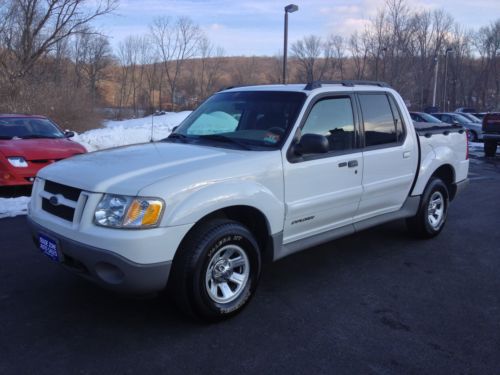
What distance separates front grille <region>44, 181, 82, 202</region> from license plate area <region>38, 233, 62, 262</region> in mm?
339

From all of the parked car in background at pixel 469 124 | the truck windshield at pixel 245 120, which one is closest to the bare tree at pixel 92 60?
the parked car in background at pixel 469 124

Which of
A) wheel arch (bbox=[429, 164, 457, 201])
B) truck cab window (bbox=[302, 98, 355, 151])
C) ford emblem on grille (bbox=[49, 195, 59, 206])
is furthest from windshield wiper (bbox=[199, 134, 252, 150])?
wheel arch (bbox=[429, 164, 457, 201])

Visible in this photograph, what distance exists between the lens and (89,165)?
373 cm

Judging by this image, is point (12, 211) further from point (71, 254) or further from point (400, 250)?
point (400, 250)

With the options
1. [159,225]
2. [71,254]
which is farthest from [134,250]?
[71,254]

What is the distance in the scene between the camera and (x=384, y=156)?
4.96 metres

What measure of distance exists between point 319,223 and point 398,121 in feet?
5.76

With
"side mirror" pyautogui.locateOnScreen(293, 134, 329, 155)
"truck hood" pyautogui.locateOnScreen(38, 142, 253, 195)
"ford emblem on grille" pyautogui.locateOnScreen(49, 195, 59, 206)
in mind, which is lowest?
"ford emblem on grille" pyautogui.locateOnScreen(49, 195, 59, 206)

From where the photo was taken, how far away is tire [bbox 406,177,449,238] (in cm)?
574

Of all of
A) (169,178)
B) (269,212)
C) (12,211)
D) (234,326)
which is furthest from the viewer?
(12,211)

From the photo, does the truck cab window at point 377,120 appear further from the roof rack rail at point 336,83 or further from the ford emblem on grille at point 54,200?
the ford emblem on grille at point 54,200

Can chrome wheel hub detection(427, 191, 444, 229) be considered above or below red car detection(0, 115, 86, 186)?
below

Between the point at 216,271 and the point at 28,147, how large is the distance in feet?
19.8

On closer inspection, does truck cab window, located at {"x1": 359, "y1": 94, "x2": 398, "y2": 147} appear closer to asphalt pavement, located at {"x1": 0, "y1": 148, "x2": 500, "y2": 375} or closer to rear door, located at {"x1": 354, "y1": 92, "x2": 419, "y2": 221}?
rear door, located at {"x1": 354, "y1": 92, "x2": 419, "y2": 221}
